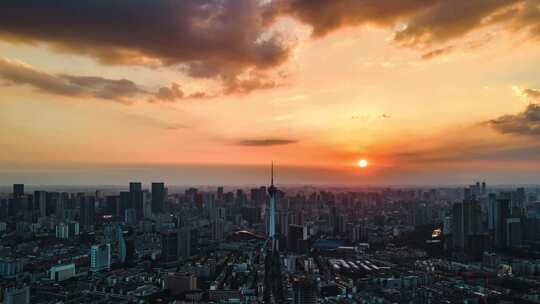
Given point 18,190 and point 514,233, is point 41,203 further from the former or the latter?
point 514,233

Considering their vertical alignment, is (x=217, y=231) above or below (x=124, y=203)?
below

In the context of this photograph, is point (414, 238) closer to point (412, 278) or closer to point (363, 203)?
point (412, 278)

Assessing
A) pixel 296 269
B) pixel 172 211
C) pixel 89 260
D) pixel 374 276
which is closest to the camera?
pixel 374 276

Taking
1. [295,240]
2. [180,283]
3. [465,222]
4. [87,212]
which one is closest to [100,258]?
[180,283]

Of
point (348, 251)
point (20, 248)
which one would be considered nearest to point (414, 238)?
point (348, 251)

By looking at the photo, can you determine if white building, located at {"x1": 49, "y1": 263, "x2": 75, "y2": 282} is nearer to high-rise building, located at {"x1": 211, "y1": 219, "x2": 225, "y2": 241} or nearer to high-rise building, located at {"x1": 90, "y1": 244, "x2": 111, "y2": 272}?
high-rise building, located at {"x1": 90, "y1": 244, "x2": 111, "y2": 272}

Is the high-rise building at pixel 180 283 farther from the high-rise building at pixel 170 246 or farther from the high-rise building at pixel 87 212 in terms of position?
the high-rise building at pixel 87 212
